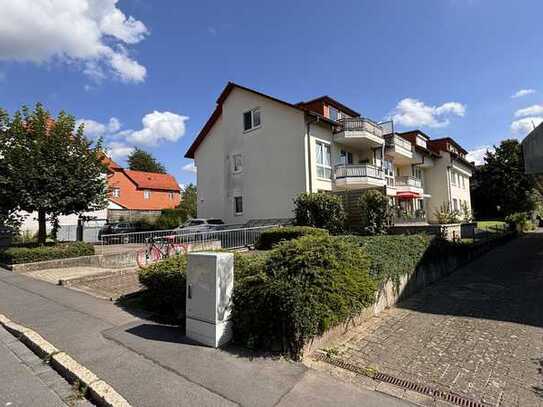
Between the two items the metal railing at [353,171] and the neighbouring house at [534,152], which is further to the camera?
the metal railing at [353,171]

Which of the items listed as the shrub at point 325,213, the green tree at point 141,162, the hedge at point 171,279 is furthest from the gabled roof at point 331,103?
the green tree at point 141,162

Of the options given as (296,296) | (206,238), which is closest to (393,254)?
(296,296)

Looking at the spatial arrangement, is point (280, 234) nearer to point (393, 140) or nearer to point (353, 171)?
point (353, 171)

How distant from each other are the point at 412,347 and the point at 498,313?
2.88 m

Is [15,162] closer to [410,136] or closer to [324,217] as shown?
[324,217]

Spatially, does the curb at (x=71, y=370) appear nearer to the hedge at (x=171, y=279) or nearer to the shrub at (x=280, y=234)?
the hedge at (x=171, y=279)

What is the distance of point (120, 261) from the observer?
515 inches

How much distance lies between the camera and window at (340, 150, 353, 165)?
73.6 feet

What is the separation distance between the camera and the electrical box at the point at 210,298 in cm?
452

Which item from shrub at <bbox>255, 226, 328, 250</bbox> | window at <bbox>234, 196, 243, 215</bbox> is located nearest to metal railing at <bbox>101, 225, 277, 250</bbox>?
shrub at <bbox>255, 226, 328, 250</bbox>

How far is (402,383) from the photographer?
12.2ft

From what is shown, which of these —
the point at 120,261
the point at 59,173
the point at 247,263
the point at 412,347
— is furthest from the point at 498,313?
the point at 59,173

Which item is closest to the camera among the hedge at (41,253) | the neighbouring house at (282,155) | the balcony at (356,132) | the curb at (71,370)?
the curb at (71,370)

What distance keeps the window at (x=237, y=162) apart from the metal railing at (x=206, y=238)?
734cm
